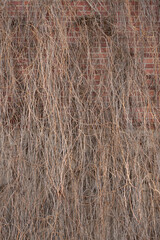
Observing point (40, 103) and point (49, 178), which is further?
point (40, 103)

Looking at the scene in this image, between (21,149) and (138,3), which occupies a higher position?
(138,3)

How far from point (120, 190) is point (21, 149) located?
0.96 m

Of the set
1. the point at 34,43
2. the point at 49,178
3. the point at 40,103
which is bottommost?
the point at 49,178

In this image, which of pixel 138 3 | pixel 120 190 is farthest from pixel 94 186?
pixel 138 3

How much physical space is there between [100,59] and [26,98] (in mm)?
803

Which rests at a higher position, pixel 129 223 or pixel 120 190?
pixel 120 190

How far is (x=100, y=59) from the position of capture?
2.72 metres

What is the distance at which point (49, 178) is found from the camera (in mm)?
2441

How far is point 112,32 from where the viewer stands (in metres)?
2.72

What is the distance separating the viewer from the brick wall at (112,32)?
267 cm

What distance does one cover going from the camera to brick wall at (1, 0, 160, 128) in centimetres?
267

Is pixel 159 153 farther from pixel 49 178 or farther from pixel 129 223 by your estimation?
pixel 49 178

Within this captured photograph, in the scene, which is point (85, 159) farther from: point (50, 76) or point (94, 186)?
point (50, 76)

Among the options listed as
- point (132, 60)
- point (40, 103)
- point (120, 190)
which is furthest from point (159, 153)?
point (40, 103)
